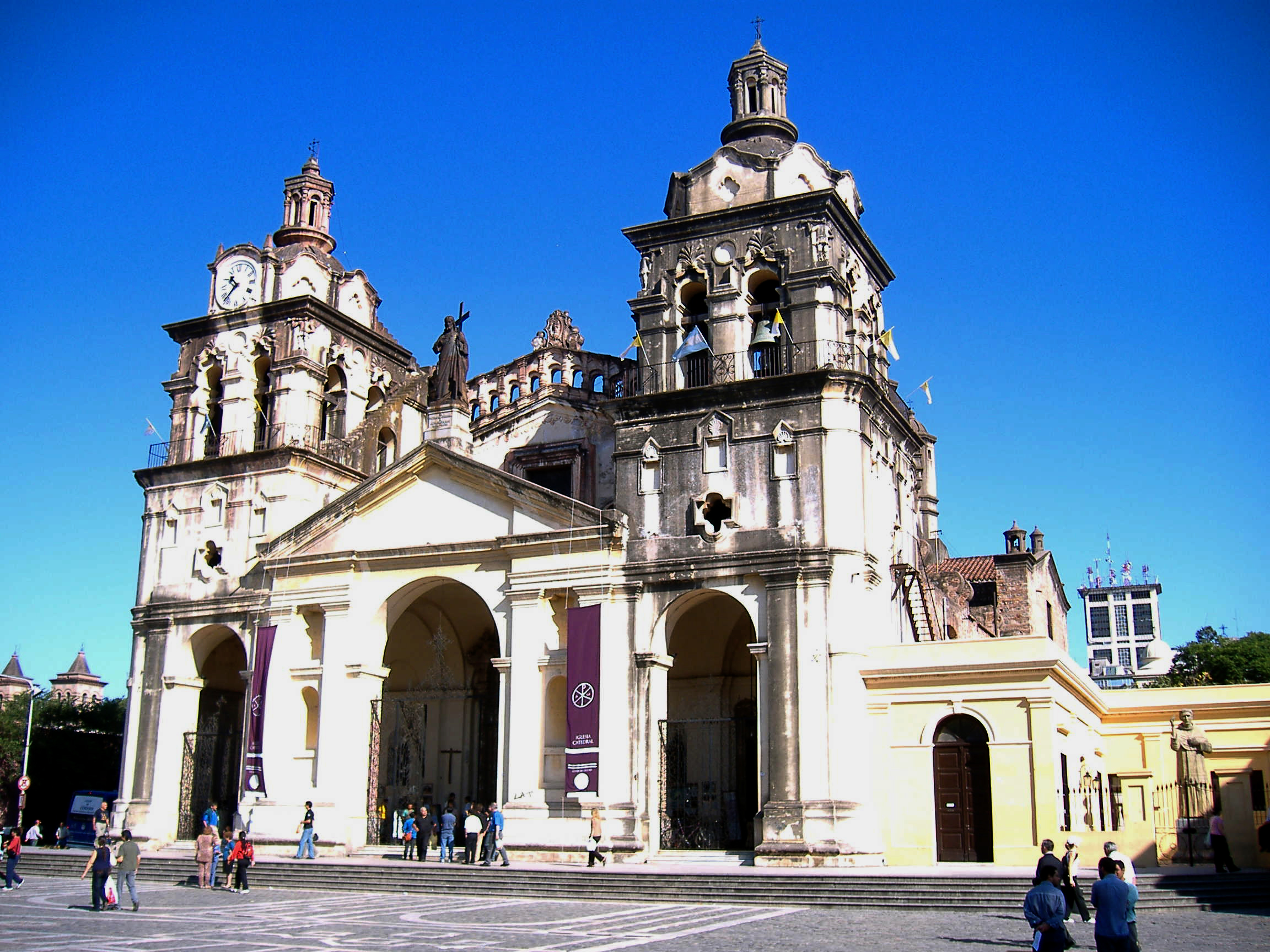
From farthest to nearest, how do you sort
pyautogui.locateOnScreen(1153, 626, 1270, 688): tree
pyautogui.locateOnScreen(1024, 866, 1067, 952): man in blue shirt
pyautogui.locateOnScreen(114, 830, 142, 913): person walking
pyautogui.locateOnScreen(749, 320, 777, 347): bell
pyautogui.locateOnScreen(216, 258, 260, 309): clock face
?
pyautogui.locateOnScreen(1153, 626, 1270, 688): tree
pyautogui.locateOnScreen(216, 258, 260, 309): clock face
pyautogui.locateOnScreen(749, 320, 777, 347): bell
pyautogui.locateOnScreen(114, 830, 142, 913): person walking
pyautogui.locateOnScreen(1024, 866, 1067, 952): man in blue shirt

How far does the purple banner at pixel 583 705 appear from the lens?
89.2 feet

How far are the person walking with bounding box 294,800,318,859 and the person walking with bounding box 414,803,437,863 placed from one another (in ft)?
7.49

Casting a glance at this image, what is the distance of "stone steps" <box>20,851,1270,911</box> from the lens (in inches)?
806

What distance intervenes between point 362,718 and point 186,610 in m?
6.55

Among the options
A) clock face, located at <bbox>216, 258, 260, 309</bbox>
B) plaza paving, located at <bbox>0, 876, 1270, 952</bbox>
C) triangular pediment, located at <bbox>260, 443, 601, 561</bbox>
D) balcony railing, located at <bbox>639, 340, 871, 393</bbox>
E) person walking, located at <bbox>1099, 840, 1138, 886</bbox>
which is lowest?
plaza paving, located at <bbox>0, 876, 1270, 952</bbox>

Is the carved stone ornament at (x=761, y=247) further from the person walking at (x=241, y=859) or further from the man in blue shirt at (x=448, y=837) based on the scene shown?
the person walking at (x=241, y=859)

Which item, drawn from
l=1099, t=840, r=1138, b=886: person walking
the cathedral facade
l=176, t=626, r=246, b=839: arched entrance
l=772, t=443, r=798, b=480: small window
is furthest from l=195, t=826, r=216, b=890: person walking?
l=1099, t=840, r=1138, b=886: person walking

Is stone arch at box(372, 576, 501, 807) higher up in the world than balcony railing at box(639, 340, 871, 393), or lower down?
lower down

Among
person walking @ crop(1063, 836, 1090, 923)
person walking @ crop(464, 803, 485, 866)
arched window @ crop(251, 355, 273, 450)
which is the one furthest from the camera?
arched window @ crop(251, 355, 273, 450)

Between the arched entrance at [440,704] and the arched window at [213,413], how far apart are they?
7.12m

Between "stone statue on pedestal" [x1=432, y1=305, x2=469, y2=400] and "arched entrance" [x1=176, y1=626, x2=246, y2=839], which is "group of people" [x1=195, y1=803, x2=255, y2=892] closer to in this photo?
"arched entrance" [x1=176, y1=626, x2=246, y2=839]

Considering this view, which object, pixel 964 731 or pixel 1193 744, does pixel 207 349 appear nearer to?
pixel 964 731

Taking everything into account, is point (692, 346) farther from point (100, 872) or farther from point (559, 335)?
point (100, 872)

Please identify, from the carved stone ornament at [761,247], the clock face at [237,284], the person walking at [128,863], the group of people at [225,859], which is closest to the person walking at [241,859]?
the group of people at [225,859]
